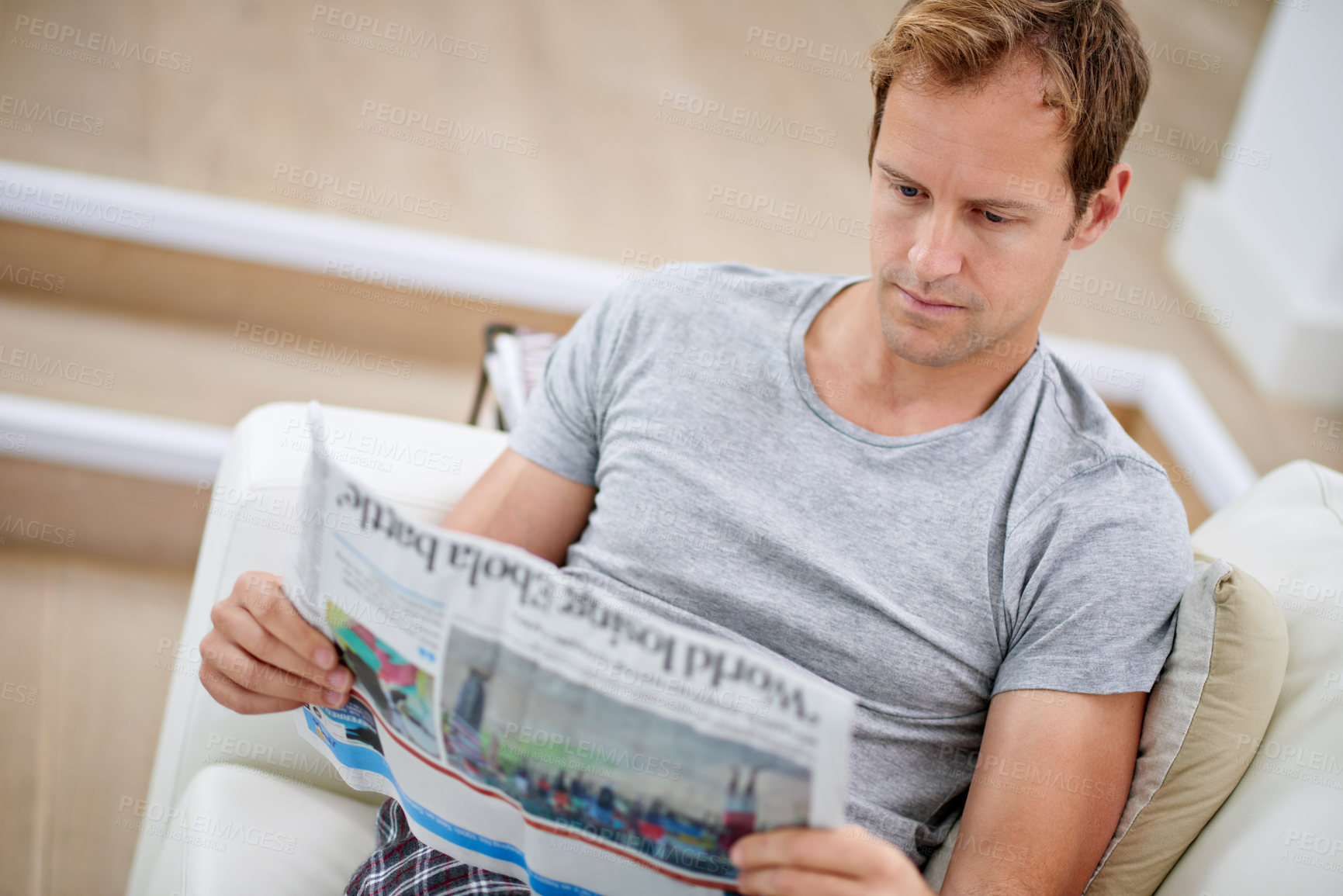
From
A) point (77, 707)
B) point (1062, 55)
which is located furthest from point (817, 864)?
point (77, 707)

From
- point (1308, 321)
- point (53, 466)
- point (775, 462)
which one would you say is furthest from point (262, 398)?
point (1308, 321)

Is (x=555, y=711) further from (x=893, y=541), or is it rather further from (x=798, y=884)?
(x=893, y=541)

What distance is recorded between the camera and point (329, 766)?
4.25 feet

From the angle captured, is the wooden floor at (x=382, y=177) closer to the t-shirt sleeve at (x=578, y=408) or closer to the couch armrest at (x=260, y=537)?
the couch armrest at (x=260, y=537)

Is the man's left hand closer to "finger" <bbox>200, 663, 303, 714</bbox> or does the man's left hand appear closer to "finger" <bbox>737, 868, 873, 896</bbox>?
"finger" <bbox>737, 868, 873, 896</bbox>

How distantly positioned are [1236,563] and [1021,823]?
1.32 feet

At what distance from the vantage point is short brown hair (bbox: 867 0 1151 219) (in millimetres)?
1067

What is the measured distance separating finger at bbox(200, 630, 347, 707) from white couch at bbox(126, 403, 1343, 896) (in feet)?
0.60

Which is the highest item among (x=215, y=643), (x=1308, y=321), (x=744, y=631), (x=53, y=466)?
(x=1308, y=321)

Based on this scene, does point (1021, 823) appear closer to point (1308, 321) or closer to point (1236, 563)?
point (1236, 563)

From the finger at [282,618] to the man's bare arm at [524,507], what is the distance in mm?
255

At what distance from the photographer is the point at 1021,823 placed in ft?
3.32

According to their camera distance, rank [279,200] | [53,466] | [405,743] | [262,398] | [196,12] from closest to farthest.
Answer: [405,743], [53,466], [262,398], [279,200], [196,12]

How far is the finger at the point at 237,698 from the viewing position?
3.59ft
